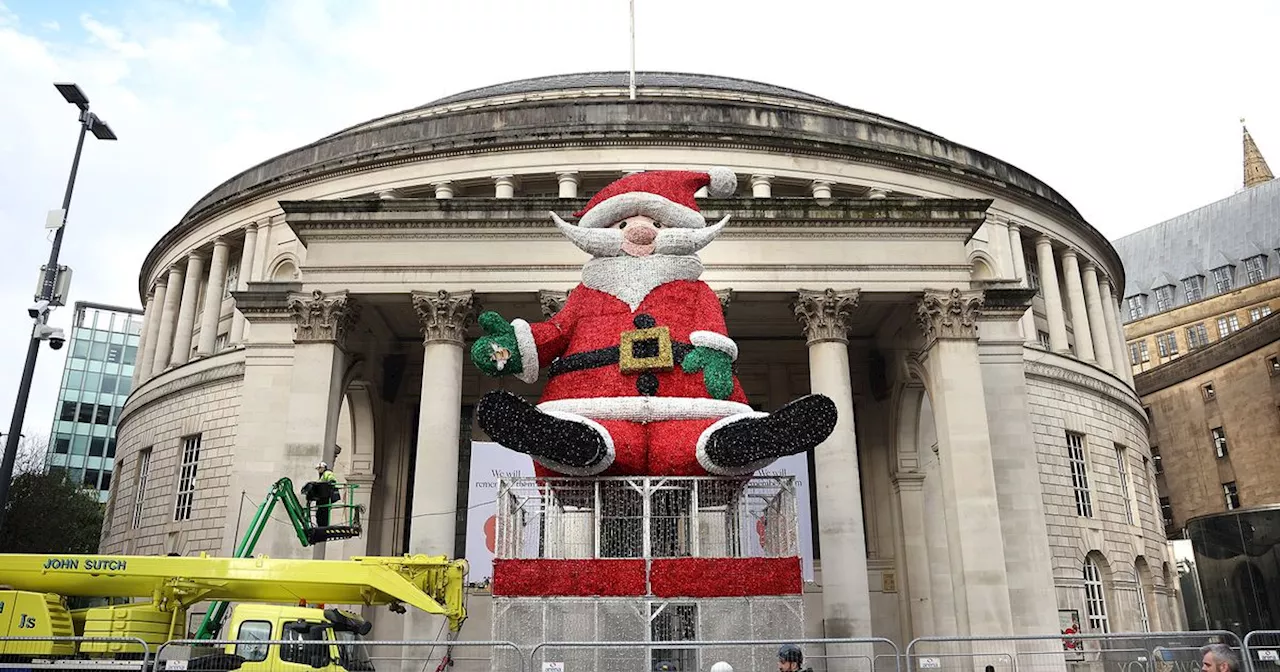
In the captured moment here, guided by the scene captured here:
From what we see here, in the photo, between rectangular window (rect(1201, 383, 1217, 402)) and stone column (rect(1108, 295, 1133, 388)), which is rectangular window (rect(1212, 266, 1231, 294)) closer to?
rectangular window (rect(1201, 383, 1217, 402))

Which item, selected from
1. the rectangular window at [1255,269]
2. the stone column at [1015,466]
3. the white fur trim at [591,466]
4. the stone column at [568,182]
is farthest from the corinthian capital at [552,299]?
the rectangular window at [1255,269]

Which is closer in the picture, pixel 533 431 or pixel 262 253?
pixel 533 431

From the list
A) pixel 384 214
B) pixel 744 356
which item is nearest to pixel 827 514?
pixel 744 356

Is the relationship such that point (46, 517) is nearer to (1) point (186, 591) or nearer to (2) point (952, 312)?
(1) point (186, 591)

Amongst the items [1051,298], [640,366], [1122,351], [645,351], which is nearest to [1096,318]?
[1122,351]

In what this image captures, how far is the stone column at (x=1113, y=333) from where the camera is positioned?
37500 millimetres

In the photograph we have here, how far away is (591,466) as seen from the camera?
10945 millimetres

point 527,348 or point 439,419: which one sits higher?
point 439,419

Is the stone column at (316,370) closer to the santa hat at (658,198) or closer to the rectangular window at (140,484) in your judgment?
the santa hat at (658,198)

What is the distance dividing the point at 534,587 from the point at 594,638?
96 cm

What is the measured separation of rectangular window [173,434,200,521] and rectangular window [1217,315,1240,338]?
204 ft

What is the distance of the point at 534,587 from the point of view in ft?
36.8

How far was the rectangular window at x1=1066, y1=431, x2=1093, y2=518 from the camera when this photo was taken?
3152cm

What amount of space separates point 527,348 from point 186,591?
19.8 ft
